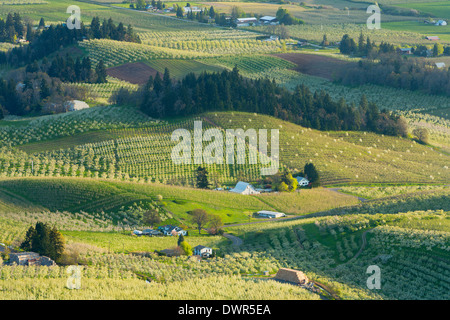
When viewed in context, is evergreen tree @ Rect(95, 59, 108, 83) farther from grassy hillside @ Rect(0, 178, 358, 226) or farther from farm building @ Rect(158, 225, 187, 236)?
farm building @ Rect(158, 225, 187, 236)

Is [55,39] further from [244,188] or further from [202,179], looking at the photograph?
[244,188]

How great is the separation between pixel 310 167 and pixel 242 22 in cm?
11125

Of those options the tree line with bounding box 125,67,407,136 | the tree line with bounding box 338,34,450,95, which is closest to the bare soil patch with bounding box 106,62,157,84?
the tree line with bounding box 125,67,407,136

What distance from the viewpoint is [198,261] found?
194 feet

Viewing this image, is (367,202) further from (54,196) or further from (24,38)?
(24,38)

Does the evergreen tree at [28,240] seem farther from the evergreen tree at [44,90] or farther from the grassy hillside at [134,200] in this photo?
the evergreen tree at [44,90]

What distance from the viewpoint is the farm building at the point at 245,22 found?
192m

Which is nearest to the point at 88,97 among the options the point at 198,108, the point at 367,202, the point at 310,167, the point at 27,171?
the point at 198,108

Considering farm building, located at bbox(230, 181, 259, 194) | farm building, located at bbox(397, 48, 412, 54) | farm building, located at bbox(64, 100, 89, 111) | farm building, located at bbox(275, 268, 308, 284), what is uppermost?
farm building, located at bbox(397, 48, 412, 54)

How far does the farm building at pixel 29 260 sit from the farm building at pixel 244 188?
93.2 ft

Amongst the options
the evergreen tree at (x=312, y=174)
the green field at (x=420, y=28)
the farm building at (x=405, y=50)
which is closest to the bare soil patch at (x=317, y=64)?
the farm building at (x=405, y=50)

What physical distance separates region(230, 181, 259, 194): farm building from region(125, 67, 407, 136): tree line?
23.1 metres

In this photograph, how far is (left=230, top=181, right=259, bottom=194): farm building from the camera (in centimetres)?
8275

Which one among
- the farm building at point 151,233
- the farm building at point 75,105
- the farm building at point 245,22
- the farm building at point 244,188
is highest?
the farm building at point 245,22
